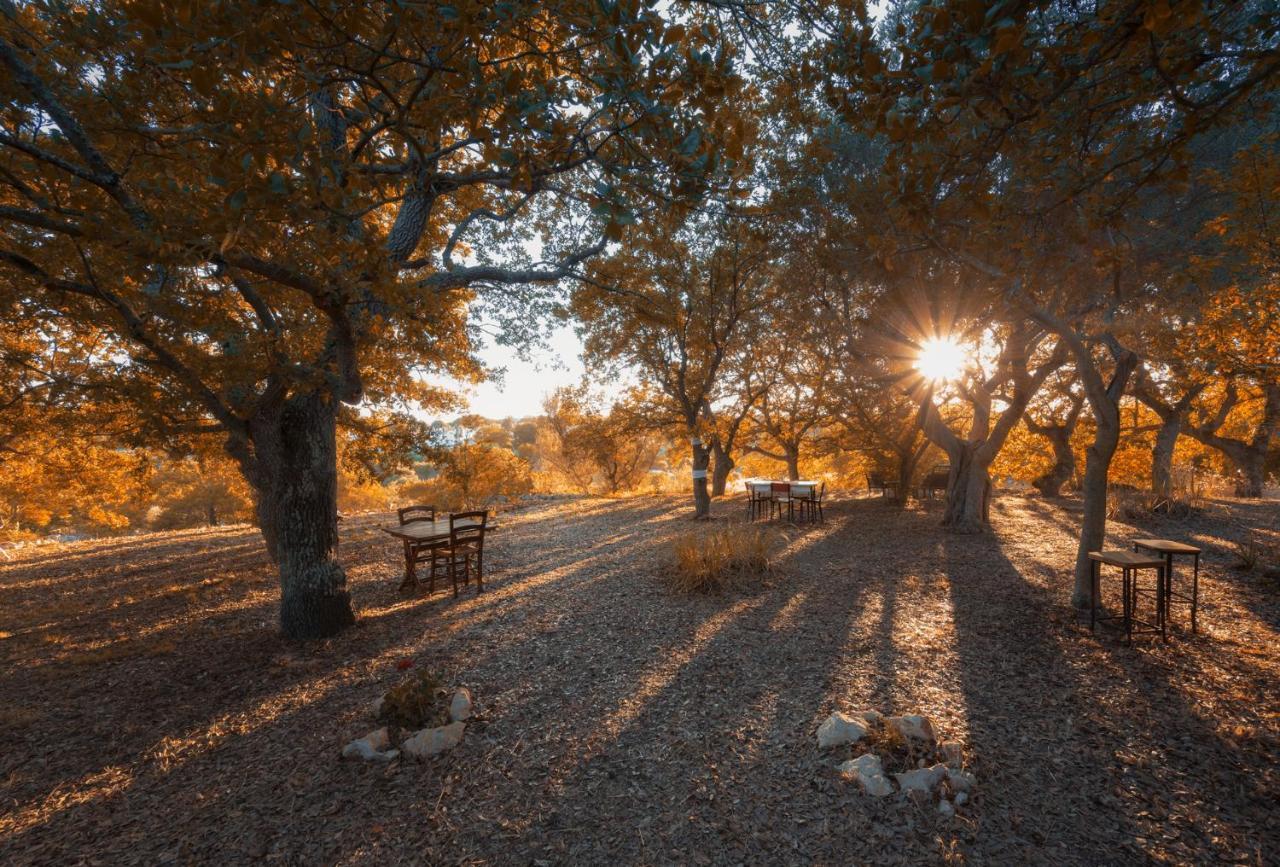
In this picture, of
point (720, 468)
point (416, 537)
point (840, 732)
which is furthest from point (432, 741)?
point (720, 468)

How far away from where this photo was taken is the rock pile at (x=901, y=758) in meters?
2.36

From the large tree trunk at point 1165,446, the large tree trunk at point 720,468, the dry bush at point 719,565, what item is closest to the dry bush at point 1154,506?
the large tree trunk at point 1165,446

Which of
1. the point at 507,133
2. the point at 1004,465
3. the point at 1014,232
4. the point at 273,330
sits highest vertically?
the point at 1014,232

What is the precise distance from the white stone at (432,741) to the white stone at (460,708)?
12 cm

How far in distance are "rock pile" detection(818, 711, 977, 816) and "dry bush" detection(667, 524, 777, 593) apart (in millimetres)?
2842

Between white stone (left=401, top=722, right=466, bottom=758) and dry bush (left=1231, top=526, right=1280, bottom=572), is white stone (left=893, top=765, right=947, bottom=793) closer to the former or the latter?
white stone (left=401, top=722, right=466, bottom=758)

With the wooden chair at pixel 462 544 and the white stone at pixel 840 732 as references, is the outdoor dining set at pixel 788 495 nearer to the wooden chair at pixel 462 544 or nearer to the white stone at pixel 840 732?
the wooden chair at pixel 462 544

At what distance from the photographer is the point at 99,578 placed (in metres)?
7.51

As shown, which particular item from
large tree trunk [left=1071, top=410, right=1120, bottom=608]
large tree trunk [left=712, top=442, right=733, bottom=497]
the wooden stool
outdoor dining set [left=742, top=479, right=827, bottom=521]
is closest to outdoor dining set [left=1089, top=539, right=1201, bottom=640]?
the wooden stool

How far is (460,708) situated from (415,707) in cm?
28

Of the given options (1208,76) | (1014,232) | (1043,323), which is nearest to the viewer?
(1208,76)

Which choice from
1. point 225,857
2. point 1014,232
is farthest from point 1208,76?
point 225,857

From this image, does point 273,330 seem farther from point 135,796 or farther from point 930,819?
point 930,819

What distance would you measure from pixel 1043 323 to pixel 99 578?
13480 mm
